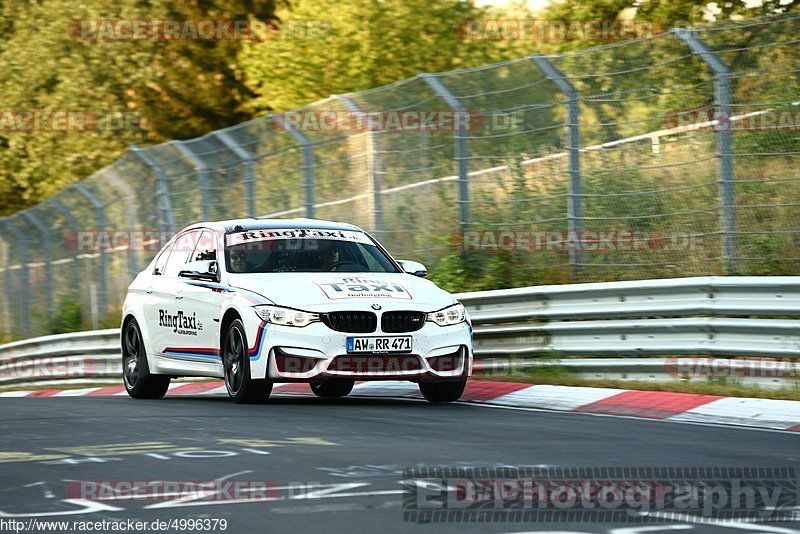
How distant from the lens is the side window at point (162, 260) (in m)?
14.2

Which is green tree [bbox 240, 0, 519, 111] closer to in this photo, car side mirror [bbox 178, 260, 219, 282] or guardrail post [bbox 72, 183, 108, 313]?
guardrail post [bbox 72, 183, 108, 313]

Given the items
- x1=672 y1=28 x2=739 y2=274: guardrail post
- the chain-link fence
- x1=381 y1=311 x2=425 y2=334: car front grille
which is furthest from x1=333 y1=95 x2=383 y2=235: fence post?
x1=381 y1=311 x2=425 y2=334: car front grille

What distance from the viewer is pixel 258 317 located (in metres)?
11.7

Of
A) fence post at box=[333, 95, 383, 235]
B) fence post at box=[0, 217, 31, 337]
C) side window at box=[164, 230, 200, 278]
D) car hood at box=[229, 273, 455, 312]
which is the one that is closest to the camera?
car hood at box=[229, 273, 455, 312]

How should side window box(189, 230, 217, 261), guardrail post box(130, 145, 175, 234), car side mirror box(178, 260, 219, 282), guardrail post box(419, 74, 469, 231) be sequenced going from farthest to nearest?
guardrail post box(130, 145, 175, 234), guardrail post box(419, 74, 469, 231), side window box(189, 230, 217, 261), car side mirror box(178, 260, 219, 282)

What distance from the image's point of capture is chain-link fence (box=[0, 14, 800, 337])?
13047 millimetres

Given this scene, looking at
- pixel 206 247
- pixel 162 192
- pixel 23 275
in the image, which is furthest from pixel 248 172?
pixel 23 275

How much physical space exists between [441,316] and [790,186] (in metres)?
3.28

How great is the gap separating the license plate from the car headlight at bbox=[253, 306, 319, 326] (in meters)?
0.34

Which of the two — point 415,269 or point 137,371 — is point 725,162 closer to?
point 415,269

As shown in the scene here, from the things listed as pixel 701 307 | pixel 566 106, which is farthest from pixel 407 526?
pixel 566 106

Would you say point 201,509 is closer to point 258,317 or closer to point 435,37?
point 258,317

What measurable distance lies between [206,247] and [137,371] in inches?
67.3

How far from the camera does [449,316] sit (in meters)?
12.0
